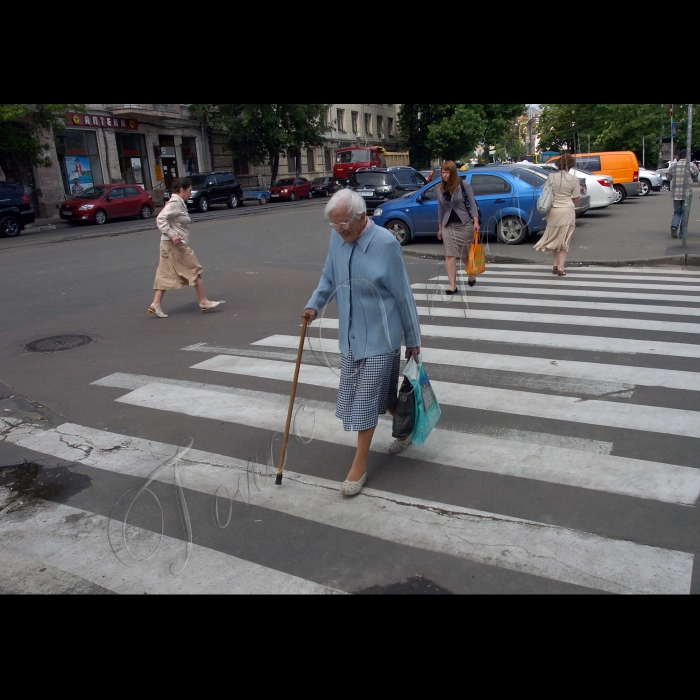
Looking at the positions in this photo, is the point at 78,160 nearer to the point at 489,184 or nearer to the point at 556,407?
the point at 489,184

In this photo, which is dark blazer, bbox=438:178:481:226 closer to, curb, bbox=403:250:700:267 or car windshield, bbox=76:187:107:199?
curb, bbox=403:250:700:267

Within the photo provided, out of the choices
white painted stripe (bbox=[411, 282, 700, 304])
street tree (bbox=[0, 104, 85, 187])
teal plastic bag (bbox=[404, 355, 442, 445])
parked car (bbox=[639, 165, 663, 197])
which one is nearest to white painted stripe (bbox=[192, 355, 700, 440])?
teal plastic bag (bbox=[404, 355, 442, 445])

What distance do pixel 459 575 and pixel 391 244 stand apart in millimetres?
1951

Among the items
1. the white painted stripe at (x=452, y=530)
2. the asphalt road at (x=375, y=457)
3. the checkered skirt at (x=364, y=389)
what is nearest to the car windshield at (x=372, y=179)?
the asphalt road at (x=375, y=457)

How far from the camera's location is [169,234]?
9008 mm

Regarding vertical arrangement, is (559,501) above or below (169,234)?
below

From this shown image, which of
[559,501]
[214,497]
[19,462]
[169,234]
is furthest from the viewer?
[169,234]

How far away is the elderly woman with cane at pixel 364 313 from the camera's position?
13.7 ft

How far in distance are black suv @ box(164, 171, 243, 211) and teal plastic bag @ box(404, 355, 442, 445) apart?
28538mm

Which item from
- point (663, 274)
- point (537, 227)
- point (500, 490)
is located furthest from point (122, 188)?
point (500, 490)

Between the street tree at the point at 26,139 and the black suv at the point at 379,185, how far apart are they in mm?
11812
